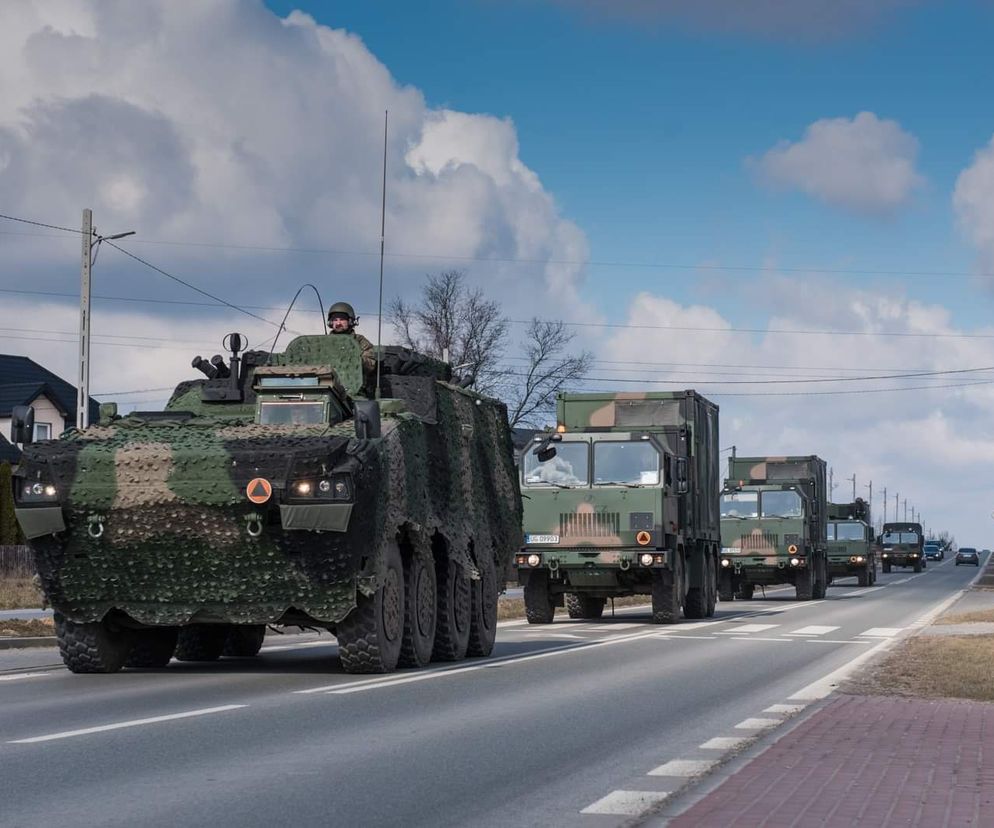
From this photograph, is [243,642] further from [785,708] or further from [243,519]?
[785,708]

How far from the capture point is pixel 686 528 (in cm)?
2862

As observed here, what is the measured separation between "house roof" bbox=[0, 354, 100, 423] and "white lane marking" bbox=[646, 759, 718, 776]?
198 ft

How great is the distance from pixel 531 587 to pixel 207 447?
13997 millimetres

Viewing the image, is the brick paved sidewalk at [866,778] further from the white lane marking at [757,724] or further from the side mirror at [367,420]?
the side mirror at [367,420]

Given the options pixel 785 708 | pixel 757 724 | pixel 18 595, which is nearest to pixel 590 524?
pixel 18 595

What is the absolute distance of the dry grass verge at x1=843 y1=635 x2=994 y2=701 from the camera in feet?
47.9

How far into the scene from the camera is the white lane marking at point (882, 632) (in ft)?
81.9

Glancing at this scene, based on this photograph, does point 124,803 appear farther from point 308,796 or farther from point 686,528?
point 686,528

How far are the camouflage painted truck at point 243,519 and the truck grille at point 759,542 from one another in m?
26.0

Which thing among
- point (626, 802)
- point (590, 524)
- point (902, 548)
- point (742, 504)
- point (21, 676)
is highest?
point (902, 548)

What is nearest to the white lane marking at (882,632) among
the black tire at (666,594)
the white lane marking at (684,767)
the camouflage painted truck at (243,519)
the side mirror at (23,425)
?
the black tire at (666,594)

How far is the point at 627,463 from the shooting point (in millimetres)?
27391

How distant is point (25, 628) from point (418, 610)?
289 inches

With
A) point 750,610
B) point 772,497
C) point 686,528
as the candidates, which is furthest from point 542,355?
point 686,528
